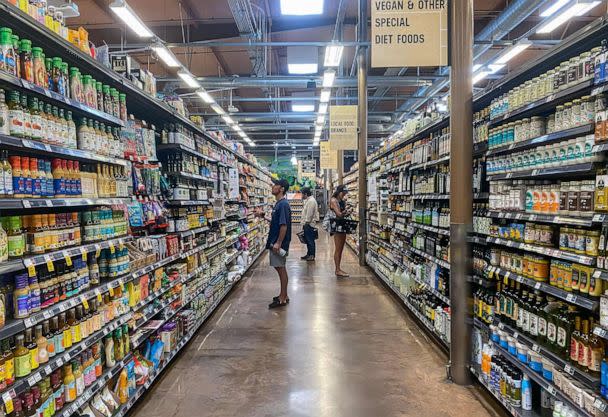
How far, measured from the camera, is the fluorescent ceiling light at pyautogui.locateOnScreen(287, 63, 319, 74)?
11.7m

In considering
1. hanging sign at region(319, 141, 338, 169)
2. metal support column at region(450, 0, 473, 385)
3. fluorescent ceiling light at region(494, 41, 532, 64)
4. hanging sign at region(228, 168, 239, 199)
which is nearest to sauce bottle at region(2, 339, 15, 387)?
metal support column at region(450, 0, 473, 385)

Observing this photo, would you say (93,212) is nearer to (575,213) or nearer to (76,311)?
(76,311)

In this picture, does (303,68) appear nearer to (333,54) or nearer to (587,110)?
(333,54)

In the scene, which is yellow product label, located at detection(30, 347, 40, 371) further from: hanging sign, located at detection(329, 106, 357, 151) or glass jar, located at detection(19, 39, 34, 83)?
hanging sign, located at detection(329, 106, 357, 151)

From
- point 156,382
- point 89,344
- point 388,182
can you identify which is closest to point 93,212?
point 89,344

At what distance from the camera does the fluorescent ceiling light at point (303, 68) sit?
11705mm

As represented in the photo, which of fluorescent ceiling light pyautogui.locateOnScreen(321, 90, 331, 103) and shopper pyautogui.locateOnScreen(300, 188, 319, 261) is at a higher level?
fluorescent ceiling light pyautogui.locateOnScreen(321, 90, 331, 103)

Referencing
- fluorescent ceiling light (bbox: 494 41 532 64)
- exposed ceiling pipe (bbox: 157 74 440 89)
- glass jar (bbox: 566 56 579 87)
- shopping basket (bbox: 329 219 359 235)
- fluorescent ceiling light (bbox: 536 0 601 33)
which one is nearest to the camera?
glass jar (bbox: 566 56 579 87)

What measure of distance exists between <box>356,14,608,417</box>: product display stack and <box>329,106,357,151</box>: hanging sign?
557 centimetres

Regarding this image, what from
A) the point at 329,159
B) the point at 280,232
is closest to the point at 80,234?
the point at 280,232

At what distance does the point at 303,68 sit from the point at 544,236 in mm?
10063

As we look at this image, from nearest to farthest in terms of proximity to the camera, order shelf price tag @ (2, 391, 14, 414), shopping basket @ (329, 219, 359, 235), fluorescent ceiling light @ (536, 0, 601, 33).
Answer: shelf price tag @ (2, 391, 14, 414), fluorescent ceiling light @ (536, 0, 601, 33), shopping basket @ (329, 219, 359, 235)

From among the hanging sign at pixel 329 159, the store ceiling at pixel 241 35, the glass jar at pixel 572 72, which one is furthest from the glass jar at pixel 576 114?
the hanging sign at pixel 329 159

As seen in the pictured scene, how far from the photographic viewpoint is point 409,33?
4.17 metres
